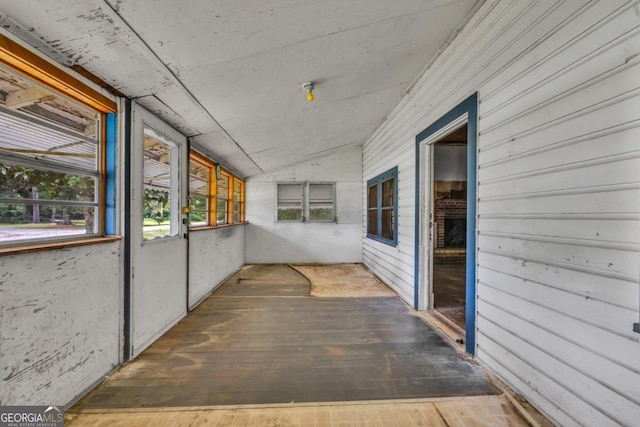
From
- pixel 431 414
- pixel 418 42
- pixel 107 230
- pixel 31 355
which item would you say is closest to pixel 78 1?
pixel 107 230

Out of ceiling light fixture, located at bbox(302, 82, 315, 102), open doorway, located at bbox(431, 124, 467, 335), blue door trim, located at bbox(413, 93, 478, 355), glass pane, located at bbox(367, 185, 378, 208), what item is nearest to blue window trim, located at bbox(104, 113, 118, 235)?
ceiling light fixture, located at bbox(302, 82, 315, 102)

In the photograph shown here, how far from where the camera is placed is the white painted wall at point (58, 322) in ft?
4.40

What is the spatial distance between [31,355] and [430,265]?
350 centimetres

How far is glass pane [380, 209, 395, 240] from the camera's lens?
4512mm

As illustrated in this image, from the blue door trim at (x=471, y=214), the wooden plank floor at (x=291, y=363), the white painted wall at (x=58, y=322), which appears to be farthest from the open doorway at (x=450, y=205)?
the white painted wall at (x=58, y=322)

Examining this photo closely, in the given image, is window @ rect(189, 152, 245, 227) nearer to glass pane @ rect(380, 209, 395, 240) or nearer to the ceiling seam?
the ceiling seam

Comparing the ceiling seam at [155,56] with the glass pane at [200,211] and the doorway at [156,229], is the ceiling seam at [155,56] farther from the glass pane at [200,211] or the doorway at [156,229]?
the glass pane at [200,211]

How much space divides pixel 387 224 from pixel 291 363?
3135mm

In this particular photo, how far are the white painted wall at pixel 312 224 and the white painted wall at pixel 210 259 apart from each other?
0.85 metres

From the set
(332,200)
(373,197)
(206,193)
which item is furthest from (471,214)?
(332,200)

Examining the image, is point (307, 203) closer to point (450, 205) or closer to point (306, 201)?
point (306, 201)

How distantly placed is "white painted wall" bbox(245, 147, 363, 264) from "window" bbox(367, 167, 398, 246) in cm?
68

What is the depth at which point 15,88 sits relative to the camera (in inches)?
57.2

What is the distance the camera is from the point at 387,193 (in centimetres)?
467
